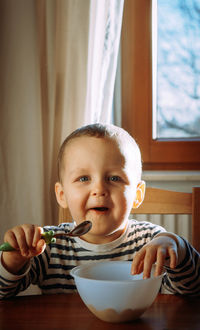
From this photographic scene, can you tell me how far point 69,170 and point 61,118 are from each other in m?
0.60

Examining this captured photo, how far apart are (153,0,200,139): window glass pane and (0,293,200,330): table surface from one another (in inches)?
50.7

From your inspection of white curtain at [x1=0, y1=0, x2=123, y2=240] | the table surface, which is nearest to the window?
white curtain at [x1=0, y1=0, x2=123, y2=240]

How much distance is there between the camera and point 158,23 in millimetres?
1968

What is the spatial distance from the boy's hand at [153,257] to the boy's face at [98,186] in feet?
0.77

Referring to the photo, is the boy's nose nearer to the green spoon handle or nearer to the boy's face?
the boy's face

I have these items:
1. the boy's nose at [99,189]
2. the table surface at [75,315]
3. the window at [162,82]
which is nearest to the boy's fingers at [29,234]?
the table surface at [75,315]

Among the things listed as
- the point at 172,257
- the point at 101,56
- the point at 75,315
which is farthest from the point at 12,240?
the point at 101,56

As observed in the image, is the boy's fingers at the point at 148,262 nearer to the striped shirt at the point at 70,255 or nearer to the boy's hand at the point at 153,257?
the boy's hand at the point at 153,257

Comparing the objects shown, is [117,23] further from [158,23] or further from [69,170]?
[69,170]

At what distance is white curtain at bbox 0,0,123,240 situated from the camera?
1.58 metres

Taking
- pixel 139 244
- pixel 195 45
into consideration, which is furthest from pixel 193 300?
pixel 195 45

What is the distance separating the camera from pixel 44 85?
166cm

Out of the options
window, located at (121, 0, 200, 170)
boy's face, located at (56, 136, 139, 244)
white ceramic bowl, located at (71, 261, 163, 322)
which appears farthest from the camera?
window, located at (121, 0, 200, 170)

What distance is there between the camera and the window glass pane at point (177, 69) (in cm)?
197
